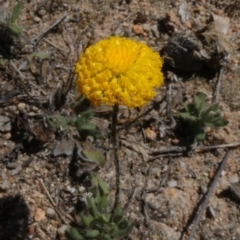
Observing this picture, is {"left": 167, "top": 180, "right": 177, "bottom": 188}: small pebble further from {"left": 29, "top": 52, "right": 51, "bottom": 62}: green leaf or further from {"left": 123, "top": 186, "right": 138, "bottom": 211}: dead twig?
{"left": 29, "top": 52, "right": 51, "bottom": 62}: green leaf

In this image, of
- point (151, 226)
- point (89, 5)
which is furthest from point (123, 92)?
point (89, 5)

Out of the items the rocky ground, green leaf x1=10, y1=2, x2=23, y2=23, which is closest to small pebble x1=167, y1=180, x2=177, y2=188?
the rocky ground

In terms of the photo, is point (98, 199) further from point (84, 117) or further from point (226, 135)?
point (226, 135)

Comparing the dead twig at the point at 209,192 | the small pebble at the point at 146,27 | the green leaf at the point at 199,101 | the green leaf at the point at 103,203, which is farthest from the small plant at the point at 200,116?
the green leaf at the point at 103,203

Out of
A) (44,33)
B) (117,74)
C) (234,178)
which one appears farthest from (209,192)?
(44,33)

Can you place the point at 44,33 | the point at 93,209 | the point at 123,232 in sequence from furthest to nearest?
the point at 44,33 < the point at 93,209 < the point at 123,232

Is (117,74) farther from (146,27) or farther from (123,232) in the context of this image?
(146,27)

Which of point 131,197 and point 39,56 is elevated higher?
point 39,56
